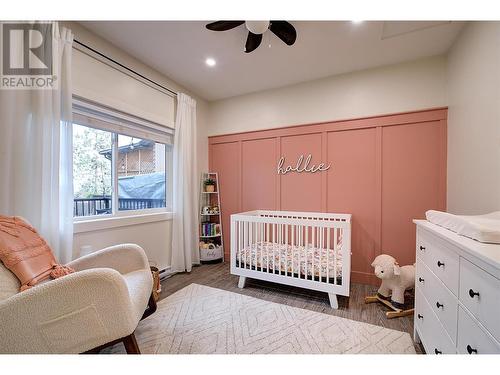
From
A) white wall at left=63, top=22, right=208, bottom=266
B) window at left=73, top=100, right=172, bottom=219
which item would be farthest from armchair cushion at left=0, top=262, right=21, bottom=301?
window at left=73, top=100, right=172, bottom=219

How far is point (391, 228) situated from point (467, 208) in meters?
0.72

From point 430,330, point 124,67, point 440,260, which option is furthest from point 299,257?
point 124,67

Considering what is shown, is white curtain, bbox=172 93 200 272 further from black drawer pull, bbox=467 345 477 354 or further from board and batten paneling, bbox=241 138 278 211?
black drawer pull, bbox=467 345 477 354

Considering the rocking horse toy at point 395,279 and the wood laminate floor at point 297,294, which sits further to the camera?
the rocking horse toy at point 395,279

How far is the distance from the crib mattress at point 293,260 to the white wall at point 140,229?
1.04 meters

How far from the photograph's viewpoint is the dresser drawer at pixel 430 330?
986mm

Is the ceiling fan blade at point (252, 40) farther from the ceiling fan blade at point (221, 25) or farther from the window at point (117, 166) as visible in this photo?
the window at point (117, 166)

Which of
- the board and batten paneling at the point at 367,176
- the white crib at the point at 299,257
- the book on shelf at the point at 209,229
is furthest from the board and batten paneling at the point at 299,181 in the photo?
the book on shelf at the point at 209,229

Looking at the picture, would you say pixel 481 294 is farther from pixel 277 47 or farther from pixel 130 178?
pixel 130 178

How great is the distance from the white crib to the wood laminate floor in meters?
0.13

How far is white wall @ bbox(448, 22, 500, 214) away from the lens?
1413mm

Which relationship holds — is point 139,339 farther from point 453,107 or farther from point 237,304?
point 453,107

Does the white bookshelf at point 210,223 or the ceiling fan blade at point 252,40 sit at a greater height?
the ceiling fan blade at point 252,40
